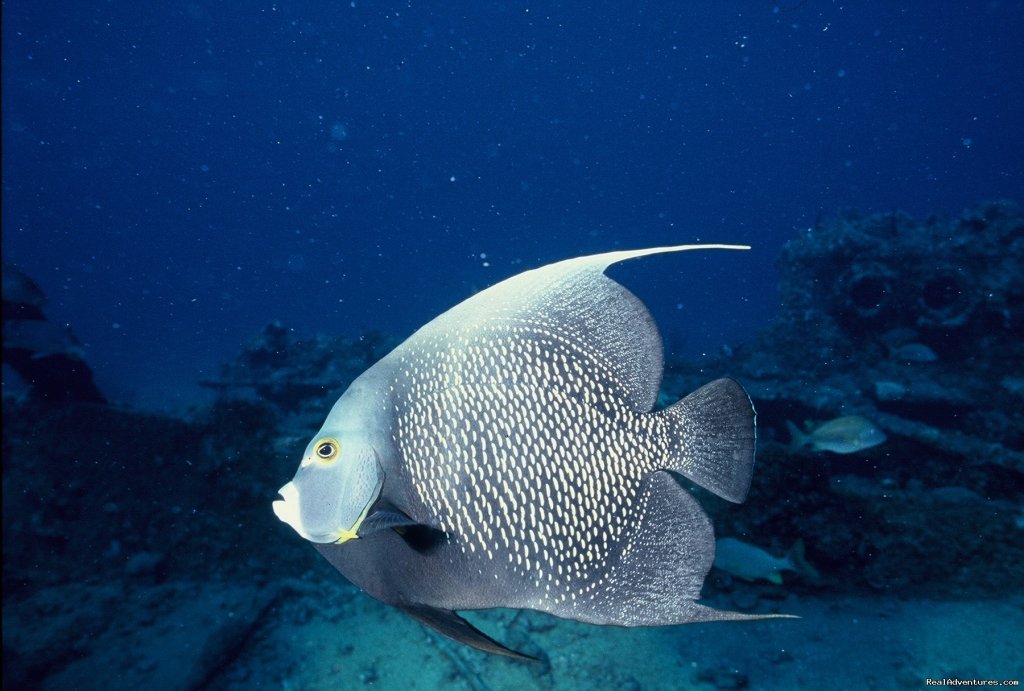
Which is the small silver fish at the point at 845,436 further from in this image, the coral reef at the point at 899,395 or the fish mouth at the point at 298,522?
the fish mouth at the point at 298,522

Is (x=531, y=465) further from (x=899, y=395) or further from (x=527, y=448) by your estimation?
(x=899, y=395)

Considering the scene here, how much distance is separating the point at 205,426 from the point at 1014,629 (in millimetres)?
7210

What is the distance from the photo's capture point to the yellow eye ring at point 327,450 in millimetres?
1097

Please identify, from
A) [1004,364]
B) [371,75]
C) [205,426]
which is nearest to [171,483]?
[205,426]

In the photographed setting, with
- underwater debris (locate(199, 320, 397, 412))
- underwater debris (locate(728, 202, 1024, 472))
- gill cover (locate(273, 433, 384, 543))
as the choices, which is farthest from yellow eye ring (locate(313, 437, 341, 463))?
underwater debris (locate(728, 202, 1024, 472))

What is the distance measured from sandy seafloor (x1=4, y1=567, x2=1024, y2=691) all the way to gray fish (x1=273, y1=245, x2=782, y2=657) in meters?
2.87

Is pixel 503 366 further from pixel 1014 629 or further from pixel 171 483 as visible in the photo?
pixel 171 483

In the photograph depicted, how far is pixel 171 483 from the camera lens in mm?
4961

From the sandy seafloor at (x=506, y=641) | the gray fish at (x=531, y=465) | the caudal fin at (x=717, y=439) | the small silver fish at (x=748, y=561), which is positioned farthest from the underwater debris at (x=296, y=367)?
the caudal fin at (x=717, y=439)

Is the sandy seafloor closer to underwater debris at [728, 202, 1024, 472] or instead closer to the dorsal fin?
underwater debris at [728, 202, 1024, 472]

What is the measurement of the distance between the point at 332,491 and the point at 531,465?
46 cm

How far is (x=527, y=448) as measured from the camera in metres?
1.20

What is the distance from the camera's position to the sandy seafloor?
3.44 meters

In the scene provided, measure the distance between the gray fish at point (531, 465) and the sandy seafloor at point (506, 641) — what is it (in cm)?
287
